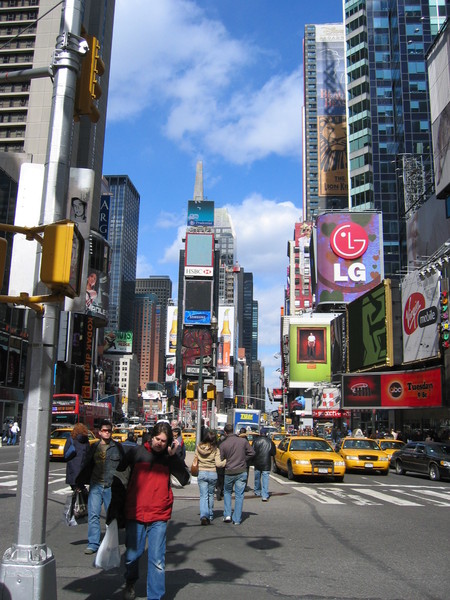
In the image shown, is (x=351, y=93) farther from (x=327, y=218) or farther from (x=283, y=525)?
(x=283, y=525)

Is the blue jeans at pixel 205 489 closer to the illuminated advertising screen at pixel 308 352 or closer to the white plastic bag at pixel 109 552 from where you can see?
the white plastic bag at pixel 109 552

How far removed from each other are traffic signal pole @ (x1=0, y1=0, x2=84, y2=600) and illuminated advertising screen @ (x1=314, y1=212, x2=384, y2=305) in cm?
6565

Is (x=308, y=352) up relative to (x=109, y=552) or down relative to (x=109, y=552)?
up

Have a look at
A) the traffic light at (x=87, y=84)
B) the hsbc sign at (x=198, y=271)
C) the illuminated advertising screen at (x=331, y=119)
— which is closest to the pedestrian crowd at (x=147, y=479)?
the traffic light at (x=87, y=84)

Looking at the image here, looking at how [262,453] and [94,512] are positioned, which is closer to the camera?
[94,512]

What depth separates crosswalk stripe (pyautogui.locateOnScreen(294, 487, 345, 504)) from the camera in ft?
46.1

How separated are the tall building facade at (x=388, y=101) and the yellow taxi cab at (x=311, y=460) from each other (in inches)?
2571

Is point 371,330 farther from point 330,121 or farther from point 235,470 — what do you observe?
point 330,121

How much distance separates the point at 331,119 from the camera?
4813 inches

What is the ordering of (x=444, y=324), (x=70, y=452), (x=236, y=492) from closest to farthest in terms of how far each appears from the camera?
(x=70, y=452) → (x=236, y=492) → (x=444, y=324)

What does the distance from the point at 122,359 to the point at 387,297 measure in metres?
145

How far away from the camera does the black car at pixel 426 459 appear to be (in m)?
21.2

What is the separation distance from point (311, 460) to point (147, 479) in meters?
13.8

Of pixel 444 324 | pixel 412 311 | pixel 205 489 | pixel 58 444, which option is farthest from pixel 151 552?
pixel 412 311
